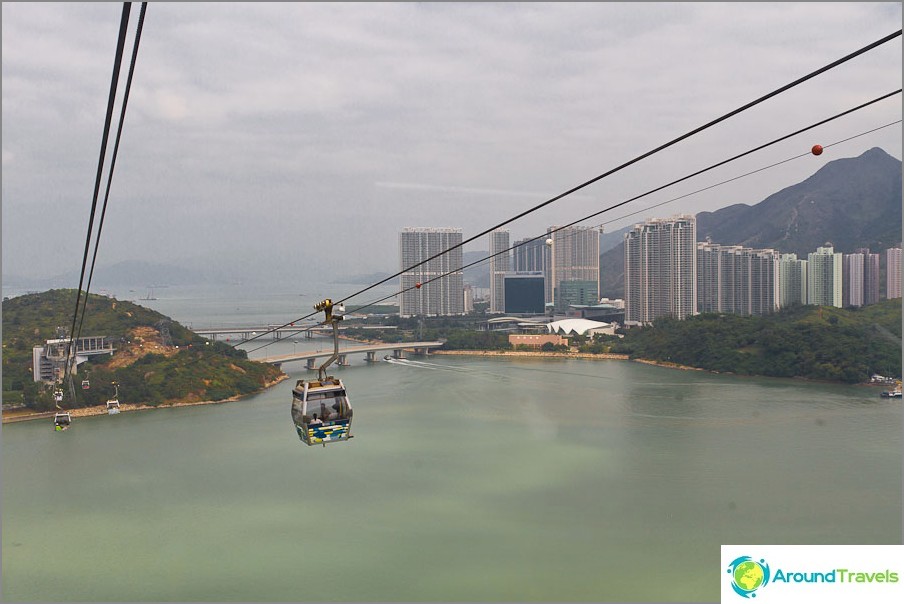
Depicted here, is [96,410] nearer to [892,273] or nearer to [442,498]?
[442,498]

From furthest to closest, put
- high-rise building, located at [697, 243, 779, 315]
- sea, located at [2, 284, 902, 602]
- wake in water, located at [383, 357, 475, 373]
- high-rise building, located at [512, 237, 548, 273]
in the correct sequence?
high-rise building, located at [512, 237, 548, 273] < high-rise building, located at [697, 243, 779, 315] < wake in water, located at [383, 357, 475, 373] < sea, located at [2, 284, 902, 602]

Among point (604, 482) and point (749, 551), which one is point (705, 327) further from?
point (749, 551)

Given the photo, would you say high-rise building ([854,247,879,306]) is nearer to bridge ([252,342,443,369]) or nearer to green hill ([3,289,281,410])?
bridge ([252,342,443,369])

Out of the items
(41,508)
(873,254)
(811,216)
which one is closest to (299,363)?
(41,508)

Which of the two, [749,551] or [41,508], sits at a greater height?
[749,551]

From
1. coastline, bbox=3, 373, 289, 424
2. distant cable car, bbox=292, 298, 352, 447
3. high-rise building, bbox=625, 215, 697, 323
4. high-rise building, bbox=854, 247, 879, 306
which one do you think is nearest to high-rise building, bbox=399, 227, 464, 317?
high-rise building, bbox=625, 215, 697, 323

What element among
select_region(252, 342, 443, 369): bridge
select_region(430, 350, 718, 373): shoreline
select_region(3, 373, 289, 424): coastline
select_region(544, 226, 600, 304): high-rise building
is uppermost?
select_region(544, 226, 600, 304): high-rise building

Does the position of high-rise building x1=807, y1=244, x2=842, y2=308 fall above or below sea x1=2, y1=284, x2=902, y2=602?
above
